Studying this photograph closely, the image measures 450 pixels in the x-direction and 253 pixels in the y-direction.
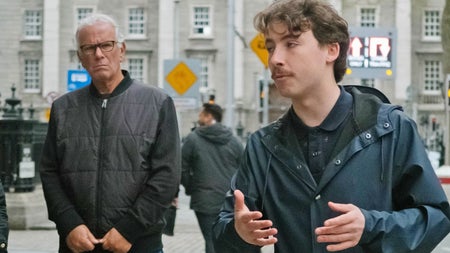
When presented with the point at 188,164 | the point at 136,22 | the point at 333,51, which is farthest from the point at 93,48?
the point at 136,22

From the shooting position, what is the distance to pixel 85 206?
4484 millimetres

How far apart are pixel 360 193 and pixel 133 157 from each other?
1918 mm

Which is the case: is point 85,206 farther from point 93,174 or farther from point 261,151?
point 261,151

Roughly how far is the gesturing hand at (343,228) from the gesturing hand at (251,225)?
171mm

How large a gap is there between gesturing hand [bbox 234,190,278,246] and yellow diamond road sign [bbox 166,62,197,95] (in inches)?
646

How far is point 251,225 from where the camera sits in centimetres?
271

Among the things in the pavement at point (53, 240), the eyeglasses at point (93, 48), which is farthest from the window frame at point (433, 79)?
the eyeglasses at point (93, 48)

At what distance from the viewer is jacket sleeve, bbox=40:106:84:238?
4.47 meters

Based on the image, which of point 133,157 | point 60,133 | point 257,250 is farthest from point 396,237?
point 60,133

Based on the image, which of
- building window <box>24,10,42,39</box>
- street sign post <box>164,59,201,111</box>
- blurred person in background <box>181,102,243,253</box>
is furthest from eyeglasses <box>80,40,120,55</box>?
building window <box>24,10,42,39</box>

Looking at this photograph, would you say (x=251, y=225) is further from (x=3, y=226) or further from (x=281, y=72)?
(x=3, y=226)

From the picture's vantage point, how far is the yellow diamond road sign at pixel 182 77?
19.2 meters

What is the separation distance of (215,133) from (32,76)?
209ft

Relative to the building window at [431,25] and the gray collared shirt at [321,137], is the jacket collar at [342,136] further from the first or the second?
the building window at [431,25]
